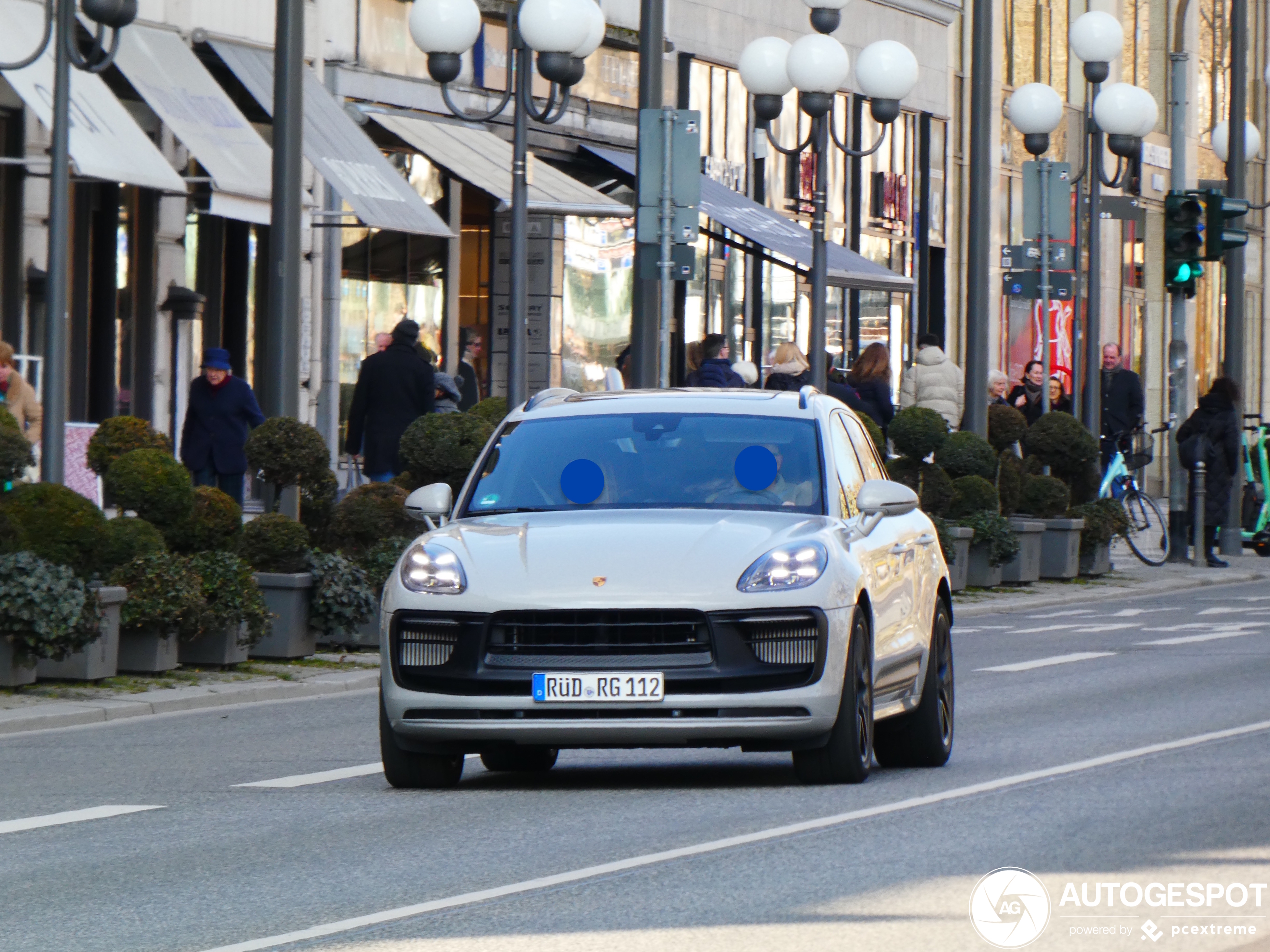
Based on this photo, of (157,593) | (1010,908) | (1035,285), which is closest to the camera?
(1010,908)

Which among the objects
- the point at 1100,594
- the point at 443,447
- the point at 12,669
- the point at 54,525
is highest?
the point at 443,447

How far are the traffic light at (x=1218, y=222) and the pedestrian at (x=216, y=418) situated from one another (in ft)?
41.4

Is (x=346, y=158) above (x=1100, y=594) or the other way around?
above

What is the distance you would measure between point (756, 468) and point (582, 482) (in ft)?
2.27

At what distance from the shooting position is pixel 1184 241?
100ft

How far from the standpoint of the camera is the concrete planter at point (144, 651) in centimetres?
1573

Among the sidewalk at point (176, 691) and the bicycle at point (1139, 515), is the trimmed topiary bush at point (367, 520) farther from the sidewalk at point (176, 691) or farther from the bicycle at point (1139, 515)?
the bicycle at point (1139, 515)

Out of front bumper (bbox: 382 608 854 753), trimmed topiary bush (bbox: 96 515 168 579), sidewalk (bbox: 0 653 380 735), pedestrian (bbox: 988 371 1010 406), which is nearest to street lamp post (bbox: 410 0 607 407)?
sidewalk (bbox: 0 653 380 735)

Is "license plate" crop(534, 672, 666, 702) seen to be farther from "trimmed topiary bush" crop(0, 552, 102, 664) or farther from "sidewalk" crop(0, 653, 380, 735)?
"trimmed topiary bush" crop(0, 552, 102, 664)

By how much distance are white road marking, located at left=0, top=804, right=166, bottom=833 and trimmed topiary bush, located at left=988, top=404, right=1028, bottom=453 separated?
57.9 ft

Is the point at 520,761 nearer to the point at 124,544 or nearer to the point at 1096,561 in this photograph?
the point at 124,544

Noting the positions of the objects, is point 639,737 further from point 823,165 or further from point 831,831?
point 823,165

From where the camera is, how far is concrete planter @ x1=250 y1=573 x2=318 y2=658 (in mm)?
17062

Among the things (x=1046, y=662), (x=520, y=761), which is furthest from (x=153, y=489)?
(x=1046, y=662)
